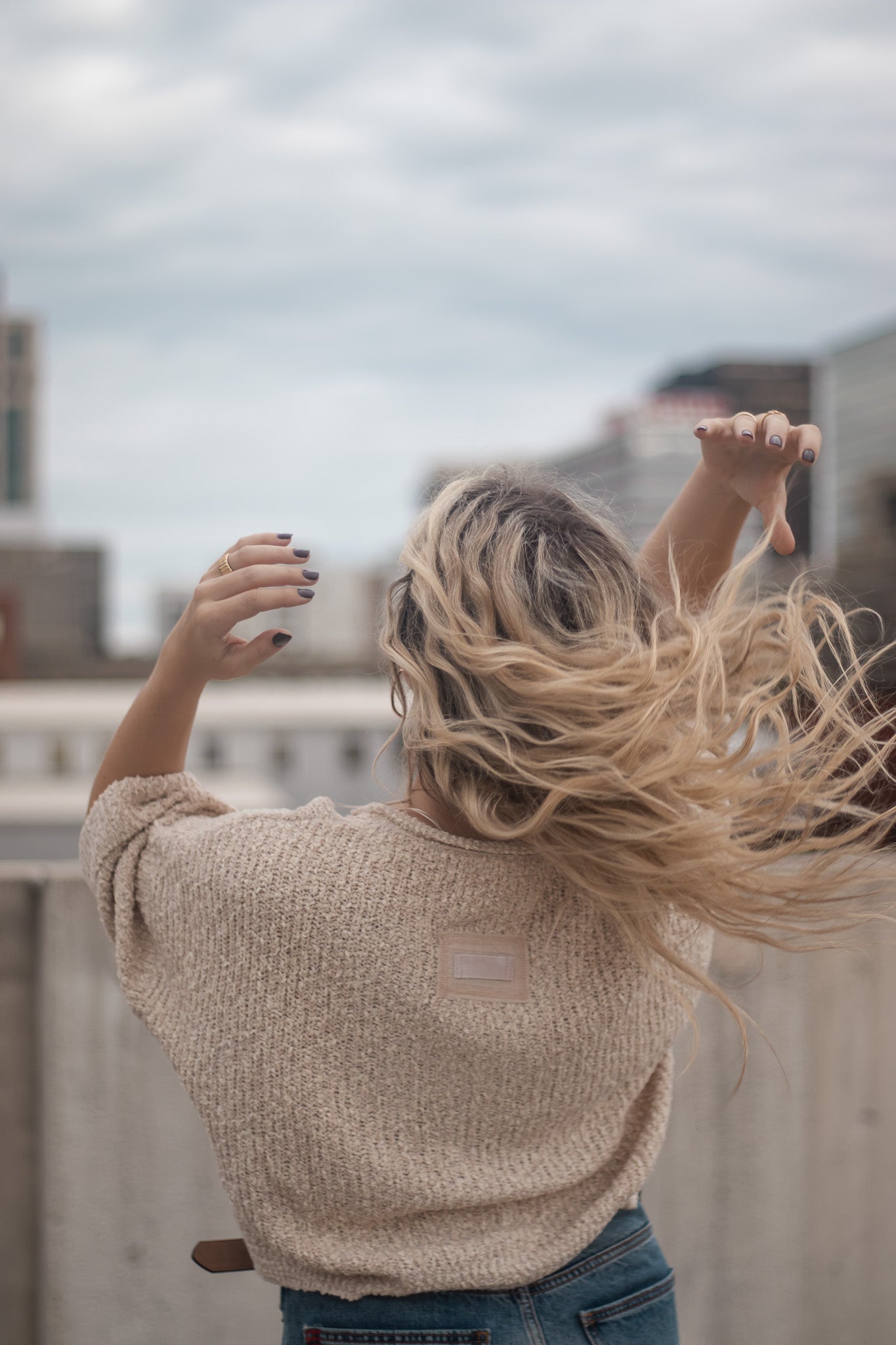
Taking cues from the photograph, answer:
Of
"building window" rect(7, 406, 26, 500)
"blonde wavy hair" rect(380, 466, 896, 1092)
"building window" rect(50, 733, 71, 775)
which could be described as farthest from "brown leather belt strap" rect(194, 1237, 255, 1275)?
"building window" rect(7, 406, 26, 500)

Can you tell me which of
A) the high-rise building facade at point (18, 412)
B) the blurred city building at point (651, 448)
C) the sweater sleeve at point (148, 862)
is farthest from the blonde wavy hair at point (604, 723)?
the high-rise building facade at point (18, 412)

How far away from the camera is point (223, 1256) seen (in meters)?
1.65

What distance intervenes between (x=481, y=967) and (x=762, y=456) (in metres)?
0.81

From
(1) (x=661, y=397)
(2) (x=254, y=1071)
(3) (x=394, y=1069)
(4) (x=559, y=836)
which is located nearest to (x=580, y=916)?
(4) (x=559, y=836)

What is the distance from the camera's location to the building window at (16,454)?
437 feet

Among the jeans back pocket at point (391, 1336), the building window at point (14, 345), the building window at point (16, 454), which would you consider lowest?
the jeans back pocket at point (391, 1336)

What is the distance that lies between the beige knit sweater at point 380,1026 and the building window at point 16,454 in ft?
460

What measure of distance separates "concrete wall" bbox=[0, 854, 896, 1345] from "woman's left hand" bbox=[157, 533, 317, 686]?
1193 millimetres

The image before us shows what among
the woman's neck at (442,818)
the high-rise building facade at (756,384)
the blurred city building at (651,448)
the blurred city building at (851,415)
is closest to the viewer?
the woman's neck at (442,818)

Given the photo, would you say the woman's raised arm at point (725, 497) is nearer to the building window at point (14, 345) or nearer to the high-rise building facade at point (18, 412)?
the high-rise building facade at point (18, 412)

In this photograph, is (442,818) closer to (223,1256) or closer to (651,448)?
(223,1256)

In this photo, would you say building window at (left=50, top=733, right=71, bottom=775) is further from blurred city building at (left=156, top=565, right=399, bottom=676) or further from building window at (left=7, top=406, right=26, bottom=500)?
building window at (left=7, top=406, right=26, bottom=500)

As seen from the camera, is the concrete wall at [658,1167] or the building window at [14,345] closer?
the concrete wall at [658,1167]

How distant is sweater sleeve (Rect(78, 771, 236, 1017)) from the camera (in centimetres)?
138
